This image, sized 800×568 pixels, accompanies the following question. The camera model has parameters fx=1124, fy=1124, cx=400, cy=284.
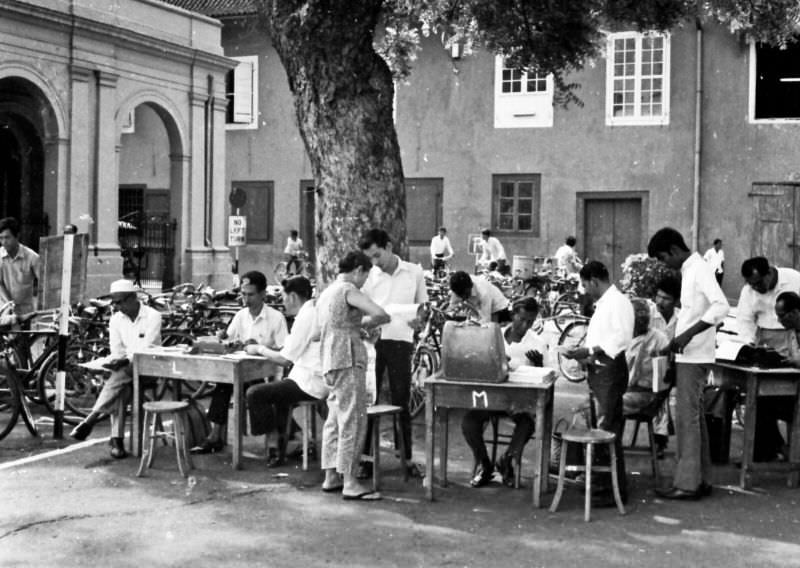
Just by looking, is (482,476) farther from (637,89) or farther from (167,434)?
(637,89)

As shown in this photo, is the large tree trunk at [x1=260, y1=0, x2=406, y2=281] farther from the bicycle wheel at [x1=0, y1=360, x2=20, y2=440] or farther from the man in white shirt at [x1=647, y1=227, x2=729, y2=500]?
the man in white shirt at [x1=647, y1=227, x2=729, y2=500]

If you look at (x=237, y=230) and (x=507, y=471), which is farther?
(x=237, y=230)

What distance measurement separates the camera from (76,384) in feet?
38.4

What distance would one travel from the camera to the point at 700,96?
25922mm

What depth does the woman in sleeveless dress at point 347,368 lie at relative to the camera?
7.84 meters

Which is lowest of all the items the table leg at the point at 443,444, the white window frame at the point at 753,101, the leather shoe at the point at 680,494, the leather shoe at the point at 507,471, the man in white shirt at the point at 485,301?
the leather shoe at the point at 680,494

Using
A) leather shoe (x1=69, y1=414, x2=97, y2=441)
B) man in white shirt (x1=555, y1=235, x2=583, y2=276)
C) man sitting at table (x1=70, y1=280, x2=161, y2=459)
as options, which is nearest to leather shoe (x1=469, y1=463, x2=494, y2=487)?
man sitting at table (x1=70, y1=280, x2=161, y2=459)

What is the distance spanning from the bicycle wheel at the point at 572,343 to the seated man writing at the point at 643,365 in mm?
3976

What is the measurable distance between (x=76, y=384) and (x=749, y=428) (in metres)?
6.87

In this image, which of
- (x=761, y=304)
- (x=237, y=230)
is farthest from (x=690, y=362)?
(x=237, y=230)

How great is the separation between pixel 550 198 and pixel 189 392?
16.6 metres

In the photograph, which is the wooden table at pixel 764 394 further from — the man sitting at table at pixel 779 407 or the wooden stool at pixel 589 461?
the wooden stool at pixel 589 461

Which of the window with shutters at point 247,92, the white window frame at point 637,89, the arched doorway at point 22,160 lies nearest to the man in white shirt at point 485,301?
the arched doorway at point 22,160

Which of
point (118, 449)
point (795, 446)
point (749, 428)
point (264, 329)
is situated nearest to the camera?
point (749, 428)
